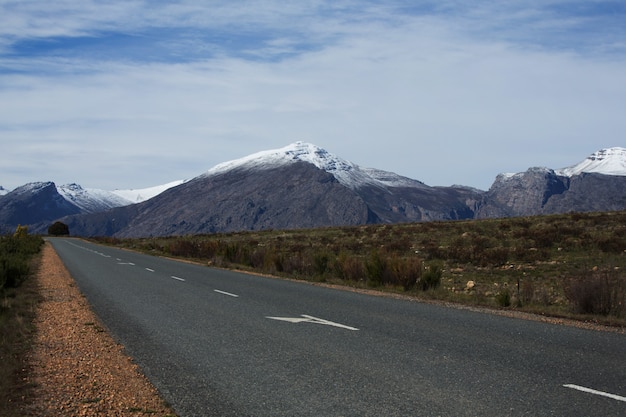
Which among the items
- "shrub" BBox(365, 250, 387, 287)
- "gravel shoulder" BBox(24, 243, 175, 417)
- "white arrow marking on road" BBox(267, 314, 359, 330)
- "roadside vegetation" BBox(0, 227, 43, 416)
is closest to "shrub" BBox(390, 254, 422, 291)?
"shrub" BBox(365, 250, 387, 287)

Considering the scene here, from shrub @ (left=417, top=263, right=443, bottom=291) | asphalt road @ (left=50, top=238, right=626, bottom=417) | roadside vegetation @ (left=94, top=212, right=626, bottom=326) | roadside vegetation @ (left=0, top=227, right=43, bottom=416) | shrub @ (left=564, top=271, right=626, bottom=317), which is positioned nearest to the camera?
asphalt road @ (left=50, top=238, right=626, bottom=417)

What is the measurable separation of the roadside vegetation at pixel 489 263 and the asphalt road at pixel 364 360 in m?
2.30

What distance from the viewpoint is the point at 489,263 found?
24812mm

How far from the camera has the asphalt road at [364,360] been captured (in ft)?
18.8

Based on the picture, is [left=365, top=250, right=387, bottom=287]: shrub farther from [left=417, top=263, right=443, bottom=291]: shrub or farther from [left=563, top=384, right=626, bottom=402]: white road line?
[left=563, top=384, right=626, bottom=402]: white road line

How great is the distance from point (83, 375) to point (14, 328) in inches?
154

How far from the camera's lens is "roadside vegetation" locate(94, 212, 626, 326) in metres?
13.0

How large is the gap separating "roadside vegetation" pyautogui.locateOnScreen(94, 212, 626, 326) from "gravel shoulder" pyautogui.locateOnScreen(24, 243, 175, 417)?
347 inches

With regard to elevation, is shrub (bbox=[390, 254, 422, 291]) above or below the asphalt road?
above

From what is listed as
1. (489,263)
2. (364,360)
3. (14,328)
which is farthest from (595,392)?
(489,263)

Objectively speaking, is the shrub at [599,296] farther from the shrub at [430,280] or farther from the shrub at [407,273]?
the shrub at [407,273]

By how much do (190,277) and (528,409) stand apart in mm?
17400

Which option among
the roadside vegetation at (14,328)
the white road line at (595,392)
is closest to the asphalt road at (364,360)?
the white road line at (595,392)

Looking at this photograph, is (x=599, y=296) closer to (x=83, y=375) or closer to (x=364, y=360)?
(x=364, y=360)
